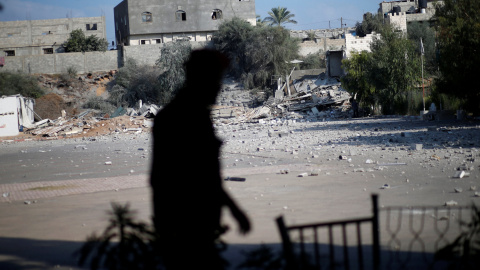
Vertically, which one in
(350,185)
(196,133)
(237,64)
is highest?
(237,64)

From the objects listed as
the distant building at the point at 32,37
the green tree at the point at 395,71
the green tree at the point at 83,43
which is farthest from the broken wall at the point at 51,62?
the green tree at the point at 395,71

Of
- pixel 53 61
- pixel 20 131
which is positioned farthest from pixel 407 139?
pixel 53 61

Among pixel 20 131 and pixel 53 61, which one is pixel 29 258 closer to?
pixel 20 131

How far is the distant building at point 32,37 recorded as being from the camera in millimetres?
62000

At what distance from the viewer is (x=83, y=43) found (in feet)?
195

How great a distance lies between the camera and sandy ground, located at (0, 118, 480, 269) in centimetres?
568

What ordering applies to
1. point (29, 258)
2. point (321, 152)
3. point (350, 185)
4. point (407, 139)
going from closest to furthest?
point (29, 258), point (350, 185), point (321, 152), point (407, 139)

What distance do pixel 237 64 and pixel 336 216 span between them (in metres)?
49.2

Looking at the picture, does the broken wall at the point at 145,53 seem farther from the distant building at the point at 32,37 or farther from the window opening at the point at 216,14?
the distant building at the point at 32,37

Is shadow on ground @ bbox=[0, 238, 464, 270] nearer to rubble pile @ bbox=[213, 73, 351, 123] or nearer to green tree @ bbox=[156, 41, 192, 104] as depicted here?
rubble pile @ bbox=[213, 73, 351, 123]

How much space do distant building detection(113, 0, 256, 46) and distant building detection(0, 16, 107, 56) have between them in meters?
8.96

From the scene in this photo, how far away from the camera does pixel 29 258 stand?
525 cm

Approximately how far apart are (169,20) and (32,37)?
1768 centimetres

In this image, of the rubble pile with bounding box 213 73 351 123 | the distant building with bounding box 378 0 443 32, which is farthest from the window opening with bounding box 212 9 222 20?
the distant building with bounding box 378 0 443 32
